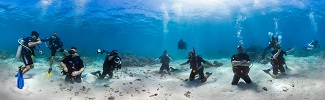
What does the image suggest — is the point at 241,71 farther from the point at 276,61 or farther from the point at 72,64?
the point at 72,64

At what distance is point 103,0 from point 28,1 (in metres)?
8.22

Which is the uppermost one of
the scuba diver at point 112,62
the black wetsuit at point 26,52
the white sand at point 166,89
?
the black wetsuit at point 26,52

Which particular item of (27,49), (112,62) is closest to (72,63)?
(112,62)

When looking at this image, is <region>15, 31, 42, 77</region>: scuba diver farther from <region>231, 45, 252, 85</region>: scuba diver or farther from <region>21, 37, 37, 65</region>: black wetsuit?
<region>231, 45, 252, 85</region>: scuba diver

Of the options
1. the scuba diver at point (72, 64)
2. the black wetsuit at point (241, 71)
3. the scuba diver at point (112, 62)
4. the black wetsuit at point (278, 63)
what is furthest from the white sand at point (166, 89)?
the scuba diver at point (112, 62)

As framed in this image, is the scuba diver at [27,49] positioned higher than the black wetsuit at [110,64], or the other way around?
the scuba diver at [27,49]

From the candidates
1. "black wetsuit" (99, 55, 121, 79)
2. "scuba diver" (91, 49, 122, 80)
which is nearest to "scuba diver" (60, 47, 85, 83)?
"scuba diver" (91, 49, 122, 80)

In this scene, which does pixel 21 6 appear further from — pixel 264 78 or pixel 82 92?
pixel 264 78

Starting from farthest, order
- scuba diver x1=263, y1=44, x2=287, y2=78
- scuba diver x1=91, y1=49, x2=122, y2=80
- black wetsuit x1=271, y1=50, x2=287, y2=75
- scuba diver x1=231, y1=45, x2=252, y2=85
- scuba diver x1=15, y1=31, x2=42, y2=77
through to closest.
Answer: scuba diver x1=91, y1=49, x2=122, y2=80, black wetsuit x1=271, y1=50, x2=287, y2=75, scuba diver x1=263, y1=44, x2=287, y2=78, scuba diver x1=15, y1=31, x2=42, y2=77, scuba diver x1=231, y1=45, x2=252, y2=85

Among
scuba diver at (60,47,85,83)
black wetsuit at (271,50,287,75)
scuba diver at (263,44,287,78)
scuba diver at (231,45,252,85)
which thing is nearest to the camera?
scuba diver at (60,47,85,83)

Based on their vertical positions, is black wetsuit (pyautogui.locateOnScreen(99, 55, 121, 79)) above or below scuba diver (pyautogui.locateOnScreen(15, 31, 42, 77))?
below

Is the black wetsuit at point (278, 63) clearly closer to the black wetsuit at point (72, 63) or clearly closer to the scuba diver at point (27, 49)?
the black wetsuit at point (72, 63)

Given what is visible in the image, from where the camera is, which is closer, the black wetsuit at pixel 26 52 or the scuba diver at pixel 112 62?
the black wetsuit at pixel 26 52

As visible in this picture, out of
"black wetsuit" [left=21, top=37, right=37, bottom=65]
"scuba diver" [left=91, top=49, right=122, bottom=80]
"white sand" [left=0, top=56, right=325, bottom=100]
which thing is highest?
"black wetsuit" [left=21, top=37, right=37, bottom=65]
